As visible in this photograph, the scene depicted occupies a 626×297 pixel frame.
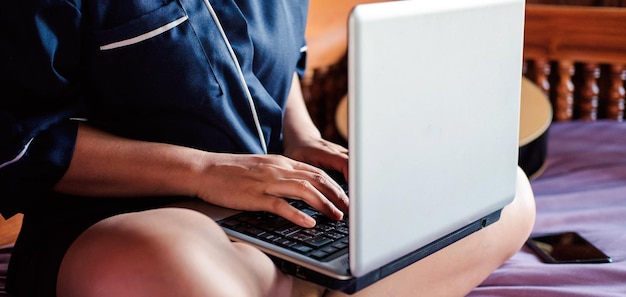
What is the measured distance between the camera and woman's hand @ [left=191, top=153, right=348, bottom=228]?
880 mm

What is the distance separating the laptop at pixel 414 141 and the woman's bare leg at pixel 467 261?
0.32ft

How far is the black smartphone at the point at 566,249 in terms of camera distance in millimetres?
1252

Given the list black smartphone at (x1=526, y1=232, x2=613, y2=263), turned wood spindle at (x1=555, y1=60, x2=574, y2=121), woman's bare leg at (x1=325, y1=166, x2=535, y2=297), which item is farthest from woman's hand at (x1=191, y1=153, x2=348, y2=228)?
turned wood spindle at (x1=555, y1=60, x2=574, y2=121)

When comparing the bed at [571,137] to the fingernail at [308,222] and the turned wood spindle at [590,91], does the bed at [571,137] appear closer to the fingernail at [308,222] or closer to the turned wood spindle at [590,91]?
the turned wood spindle at [590,91]

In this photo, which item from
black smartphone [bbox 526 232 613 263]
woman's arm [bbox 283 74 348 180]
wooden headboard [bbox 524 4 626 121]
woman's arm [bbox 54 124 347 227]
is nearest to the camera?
woman's arm [bbox 54 124 347 227]


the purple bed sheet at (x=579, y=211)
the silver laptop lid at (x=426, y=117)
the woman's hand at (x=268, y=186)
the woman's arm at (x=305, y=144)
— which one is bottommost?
the purple bed sheet at (x=579, y=211)

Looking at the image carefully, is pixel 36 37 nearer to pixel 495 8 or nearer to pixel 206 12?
pixel 206 12

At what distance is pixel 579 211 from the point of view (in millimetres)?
1463

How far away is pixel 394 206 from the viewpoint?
0.74 metres

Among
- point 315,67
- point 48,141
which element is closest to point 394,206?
point 48,141

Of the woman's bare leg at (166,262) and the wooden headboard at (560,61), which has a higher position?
the woman's bare leg at (166,262)

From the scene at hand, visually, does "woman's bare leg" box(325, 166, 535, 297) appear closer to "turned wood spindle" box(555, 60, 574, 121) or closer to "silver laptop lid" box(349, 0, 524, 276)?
"silver laptop lid" box(349, 0, 524, 276)

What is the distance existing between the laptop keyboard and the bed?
0.36 m

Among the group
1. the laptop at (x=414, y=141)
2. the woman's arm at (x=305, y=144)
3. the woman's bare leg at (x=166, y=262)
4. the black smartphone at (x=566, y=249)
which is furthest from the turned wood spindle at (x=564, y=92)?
the woman's bare leg at (x=166, y=262)
